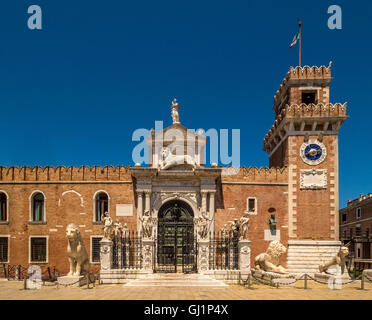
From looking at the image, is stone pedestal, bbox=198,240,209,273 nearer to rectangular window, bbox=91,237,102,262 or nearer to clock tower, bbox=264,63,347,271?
clock tower, bbox=264,63,347,271

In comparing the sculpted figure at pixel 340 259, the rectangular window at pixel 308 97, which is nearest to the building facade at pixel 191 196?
the rectangular window at pixel 308 97

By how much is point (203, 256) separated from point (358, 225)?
95.7 ft

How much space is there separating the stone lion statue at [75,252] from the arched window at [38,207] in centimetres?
792

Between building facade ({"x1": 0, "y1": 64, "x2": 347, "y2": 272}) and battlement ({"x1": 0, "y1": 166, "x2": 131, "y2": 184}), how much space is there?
0.22 ft

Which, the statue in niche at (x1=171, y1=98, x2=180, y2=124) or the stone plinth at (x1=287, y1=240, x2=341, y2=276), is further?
the statue in niche at (x1=171, y1=98, x2=180, y2=124)

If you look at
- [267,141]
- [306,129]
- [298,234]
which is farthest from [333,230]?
[267,141]

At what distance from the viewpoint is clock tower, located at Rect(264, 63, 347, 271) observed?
27219 mm

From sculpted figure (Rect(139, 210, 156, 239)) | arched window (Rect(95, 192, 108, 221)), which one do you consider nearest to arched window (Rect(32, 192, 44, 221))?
arched window (Rect(95, 192, 108, 221))

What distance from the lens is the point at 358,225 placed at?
146 ft

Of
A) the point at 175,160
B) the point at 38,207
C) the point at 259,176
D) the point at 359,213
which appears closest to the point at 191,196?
the point at 175,160

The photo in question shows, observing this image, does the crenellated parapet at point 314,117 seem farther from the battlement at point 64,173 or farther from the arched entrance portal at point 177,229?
the battlement at point 64,173

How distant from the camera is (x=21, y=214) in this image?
27500mm

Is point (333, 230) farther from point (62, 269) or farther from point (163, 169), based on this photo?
point (62, 269)
